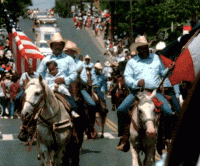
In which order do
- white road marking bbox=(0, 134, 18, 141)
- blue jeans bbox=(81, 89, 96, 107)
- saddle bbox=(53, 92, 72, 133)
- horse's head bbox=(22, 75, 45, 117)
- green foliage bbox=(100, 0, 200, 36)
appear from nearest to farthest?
1. horse's head bbox=(22, 75, 45, 117)
2. saddle bbox=(53, 92, 72, 133)
3. blue jeans bbox=(81, 89, 96, 107)
4. white road marking bbox=(0, 134, 18, 141)
5. green foliage bbox=(100, 0, 200, 36)

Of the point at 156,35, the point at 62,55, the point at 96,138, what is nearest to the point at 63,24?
the point at 156,35

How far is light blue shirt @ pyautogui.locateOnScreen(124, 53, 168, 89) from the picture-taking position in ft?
31.3

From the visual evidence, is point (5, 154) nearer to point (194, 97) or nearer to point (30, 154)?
point (30, 154)

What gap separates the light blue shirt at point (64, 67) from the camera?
9.52m

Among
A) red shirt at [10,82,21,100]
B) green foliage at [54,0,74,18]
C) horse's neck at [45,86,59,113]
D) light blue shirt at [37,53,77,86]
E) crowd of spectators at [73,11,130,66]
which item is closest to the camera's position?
horse's neck at [45,86,59,113]

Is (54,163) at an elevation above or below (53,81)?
below

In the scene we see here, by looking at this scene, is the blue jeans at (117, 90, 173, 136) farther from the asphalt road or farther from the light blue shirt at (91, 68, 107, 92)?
the light blue shirt at (91, 68, 107, 92)

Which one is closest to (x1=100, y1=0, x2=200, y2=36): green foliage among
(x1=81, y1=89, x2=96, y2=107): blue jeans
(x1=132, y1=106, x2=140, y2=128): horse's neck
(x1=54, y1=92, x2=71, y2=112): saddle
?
(x1=81, y1=89, x2=96, y2=107): blue jeans

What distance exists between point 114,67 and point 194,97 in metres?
37.3

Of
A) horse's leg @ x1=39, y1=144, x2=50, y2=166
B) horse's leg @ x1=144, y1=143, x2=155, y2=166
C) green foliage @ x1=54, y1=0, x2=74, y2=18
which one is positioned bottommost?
green foliage @ x1=54, y1=0, x2=74, y2=18

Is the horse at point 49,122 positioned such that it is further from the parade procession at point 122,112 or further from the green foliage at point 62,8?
the green foliage at point 62,8

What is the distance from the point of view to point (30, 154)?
1364cm

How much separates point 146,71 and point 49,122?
6.00 feet

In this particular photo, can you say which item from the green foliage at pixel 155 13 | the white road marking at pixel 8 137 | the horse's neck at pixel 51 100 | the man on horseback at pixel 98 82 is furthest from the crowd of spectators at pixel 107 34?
the horse's neck at pixel 51 100
